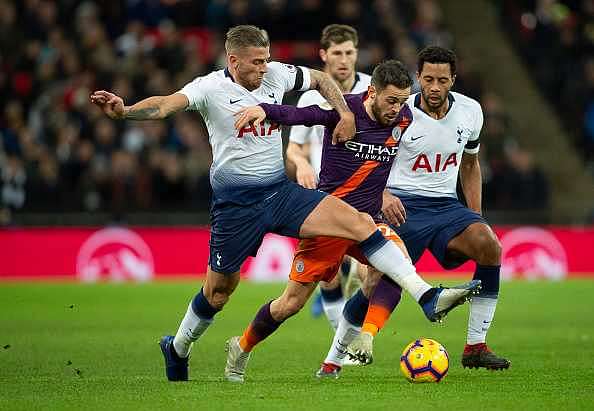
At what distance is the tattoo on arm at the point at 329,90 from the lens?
9.16m

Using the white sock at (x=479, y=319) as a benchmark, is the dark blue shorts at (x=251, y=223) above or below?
above

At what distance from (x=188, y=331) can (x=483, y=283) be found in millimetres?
2408

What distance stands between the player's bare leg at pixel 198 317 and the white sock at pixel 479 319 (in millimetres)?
1997

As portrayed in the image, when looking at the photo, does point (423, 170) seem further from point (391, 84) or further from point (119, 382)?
point (119, 382)

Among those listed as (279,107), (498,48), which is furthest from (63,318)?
(498,48)

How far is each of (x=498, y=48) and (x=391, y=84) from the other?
19029 mm

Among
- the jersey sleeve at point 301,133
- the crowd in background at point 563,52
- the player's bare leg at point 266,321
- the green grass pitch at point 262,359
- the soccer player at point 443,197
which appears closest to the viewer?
the green grass pitch at point 262,359

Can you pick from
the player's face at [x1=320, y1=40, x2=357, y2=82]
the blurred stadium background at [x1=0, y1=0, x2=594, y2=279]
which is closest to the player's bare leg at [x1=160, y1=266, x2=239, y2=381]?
the player's face at [x1=320, y1=40, x2=357, y2=82]

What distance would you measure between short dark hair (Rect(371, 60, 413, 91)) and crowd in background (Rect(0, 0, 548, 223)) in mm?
11780

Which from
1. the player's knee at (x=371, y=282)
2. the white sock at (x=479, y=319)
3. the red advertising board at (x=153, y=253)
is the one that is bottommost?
the red advertising board at (x=153, y=253)

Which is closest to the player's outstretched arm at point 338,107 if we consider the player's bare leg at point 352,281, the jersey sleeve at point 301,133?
the jersey sleeve at point 301,133

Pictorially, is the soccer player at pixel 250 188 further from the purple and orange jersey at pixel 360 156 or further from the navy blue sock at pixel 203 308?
the purple and orange jersey at pixel 360 156

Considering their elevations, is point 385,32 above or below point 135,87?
above

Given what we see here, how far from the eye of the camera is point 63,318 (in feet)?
49.2
